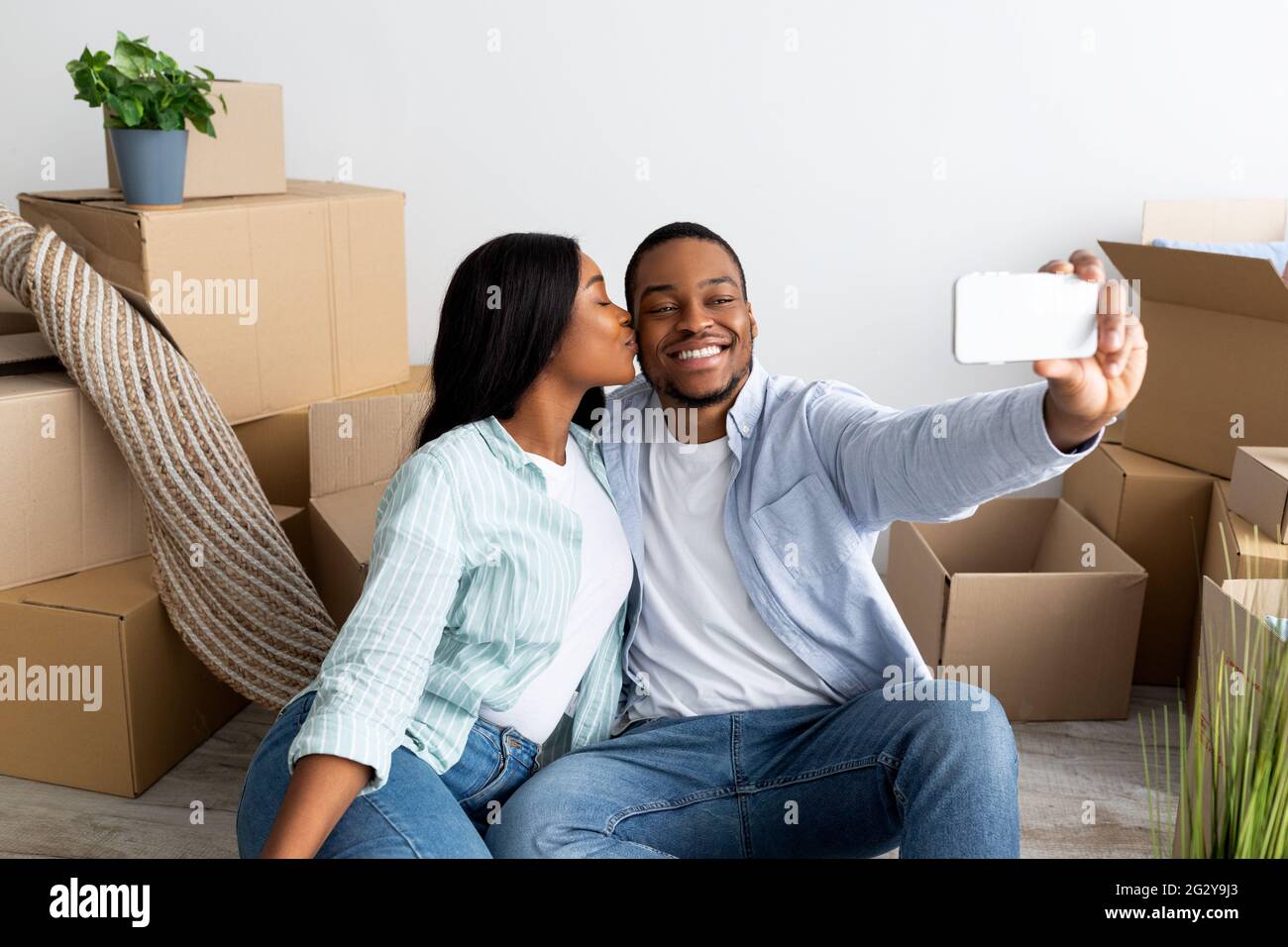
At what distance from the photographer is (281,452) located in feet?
8.04

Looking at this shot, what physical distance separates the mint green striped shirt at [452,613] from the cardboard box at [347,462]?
0.77 metres

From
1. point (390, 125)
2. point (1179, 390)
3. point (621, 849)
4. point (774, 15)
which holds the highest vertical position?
point (774, 15)

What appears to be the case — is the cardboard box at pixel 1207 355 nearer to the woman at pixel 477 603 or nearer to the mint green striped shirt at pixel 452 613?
the woman at pixel 477 603

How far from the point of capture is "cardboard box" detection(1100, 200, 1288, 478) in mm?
2201

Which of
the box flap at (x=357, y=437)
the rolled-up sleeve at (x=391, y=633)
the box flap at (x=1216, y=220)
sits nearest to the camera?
the rolled-up sleeve at (x=391, y=633)

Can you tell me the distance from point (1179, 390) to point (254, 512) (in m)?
1.76

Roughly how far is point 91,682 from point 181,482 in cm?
35

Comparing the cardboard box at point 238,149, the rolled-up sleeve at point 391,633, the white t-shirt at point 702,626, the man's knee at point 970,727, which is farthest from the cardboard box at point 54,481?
the man's knee at point 970,727

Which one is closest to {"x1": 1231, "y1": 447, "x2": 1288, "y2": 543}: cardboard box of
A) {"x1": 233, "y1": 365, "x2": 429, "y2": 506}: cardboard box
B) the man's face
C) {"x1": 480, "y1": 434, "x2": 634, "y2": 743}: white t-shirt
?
the man's face

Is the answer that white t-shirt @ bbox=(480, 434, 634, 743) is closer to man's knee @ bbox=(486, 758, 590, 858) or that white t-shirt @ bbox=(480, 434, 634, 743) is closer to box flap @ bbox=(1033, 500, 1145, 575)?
man's knee @ bbox=(486, 758, 590, 858)

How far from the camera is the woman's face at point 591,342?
5.03 feet
